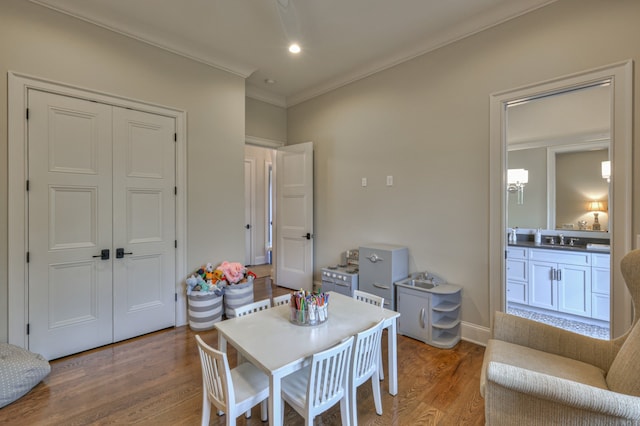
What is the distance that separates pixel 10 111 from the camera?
226 cm

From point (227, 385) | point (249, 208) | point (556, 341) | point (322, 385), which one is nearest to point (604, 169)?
point (556, 341)

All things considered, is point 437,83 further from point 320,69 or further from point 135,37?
point 135,37

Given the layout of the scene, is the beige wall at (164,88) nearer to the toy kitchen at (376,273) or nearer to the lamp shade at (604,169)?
the toy kitchen at (376,273)

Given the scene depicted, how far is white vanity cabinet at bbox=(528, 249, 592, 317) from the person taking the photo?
330 cm

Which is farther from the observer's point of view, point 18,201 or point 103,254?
point 103,254

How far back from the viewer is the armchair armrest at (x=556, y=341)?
162 cm

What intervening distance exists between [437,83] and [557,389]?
2.73 metres

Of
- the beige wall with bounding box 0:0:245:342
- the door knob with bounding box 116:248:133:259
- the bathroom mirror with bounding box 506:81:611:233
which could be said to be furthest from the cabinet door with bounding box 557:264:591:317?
the door knob with bounding box 116:248:133:259

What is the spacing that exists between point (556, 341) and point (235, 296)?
2.72m

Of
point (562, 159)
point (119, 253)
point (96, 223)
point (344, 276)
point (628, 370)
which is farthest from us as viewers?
point (562, 159)

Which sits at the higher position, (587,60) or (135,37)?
(135,37)

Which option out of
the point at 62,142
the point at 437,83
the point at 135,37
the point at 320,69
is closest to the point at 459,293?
the point at 437,83

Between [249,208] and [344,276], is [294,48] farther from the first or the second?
[249,208]

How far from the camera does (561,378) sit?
1353mm
